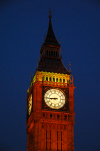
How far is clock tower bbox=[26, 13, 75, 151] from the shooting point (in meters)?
66.4

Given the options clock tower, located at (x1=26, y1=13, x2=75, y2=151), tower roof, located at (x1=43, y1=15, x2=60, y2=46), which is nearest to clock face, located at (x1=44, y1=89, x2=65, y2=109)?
clock tower, located at (x1=26, y1=13, x2=75, y2=151)

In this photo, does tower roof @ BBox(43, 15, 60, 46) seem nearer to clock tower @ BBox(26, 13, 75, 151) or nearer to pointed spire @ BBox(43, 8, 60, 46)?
pointed spire @ BBox(43, 8, 60, 46)

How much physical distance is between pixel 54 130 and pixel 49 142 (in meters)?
2.01

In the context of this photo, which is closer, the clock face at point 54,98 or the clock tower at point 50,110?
the clock tower at point 50,110

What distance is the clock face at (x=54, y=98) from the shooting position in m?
67.9

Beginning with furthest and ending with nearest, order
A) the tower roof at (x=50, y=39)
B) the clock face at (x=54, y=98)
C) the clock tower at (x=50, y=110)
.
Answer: the tower roof at (x=50, y=39)
the clock face at (x=54, y=98)
the clock tower at (x=50, y=110)

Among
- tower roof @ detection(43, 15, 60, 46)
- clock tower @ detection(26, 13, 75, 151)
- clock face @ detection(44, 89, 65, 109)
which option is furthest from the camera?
tower roof @ detection(43, 15, 60, 46)

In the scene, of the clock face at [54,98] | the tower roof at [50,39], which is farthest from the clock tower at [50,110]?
the tower roof at [50,39]

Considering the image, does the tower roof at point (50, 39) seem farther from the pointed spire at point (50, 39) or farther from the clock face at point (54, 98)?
the clock face at point (54, 98)

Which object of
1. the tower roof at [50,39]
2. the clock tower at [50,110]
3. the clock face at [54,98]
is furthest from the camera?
the tower roof at [50,39]

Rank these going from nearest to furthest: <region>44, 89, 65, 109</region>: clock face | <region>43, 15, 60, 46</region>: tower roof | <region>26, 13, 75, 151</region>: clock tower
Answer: <region>26, 13, 75, 151</region>: clock tower
<region>44, 89, 65, 109</region>: clock face
<region>43, 15, 60, 46</region>: tower roof

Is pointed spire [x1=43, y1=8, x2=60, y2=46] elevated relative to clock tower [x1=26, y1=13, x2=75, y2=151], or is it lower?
elevated

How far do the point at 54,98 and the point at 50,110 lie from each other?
6.48 feet

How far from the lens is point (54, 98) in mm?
67938
